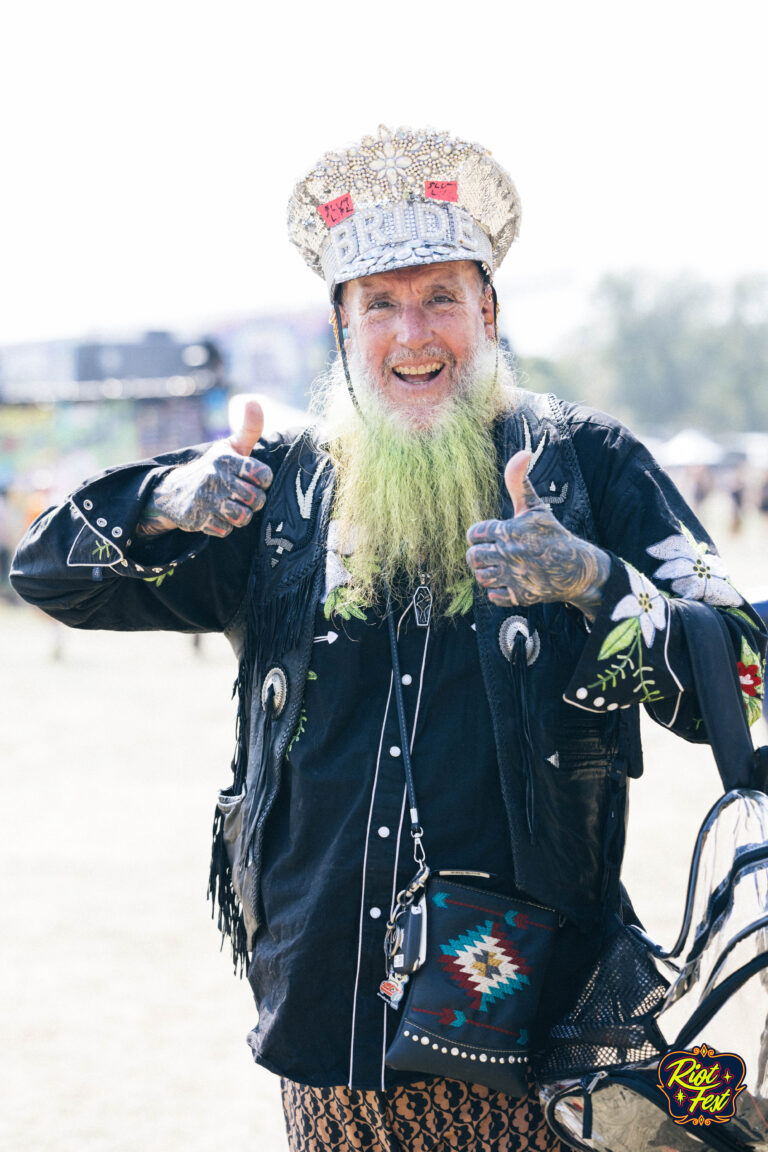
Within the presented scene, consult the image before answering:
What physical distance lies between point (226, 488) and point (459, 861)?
2.32ft

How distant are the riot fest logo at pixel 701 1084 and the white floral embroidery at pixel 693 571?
26.3 inches

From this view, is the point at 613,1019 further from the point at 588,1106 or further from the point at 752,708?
the point at 752,708

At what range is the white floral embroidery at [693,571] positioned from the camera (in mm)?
1911

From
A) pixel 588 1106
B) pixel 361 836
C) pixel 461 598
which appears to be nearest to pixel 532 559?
pixel 461 598

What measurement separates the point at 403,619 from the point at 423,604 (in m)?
0.04

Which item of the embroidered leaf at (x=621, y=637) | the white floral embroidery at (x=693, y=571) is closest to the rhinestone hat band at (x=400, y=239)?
the white floral embroidery at (x=693, y=571)

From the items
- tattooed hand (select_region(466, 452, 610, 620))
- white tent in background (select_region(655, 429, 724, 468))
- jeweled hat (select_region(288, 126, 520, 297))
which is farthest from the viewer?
white tent in background (select_region(655, 429, 724, 468))

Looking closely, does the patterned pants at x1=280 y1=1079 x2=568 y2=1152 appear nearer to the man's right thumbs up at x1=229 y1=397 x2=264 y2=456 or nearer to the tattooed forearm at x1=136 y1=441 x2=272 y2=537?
the tattooed forearm at x1=136 y1=441 x2=272 y2=537

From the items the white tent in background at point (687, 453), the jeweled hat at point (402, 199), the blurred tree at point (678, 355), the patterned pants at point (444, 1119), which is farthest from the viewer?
the blurred tree at point (678, 355)

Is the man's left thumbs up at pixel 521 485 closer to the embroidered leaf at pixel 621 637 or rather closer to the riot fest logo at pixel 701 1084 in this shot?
the embroidered leaf at pixel 621 637

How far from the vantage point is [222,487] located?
1.95 m

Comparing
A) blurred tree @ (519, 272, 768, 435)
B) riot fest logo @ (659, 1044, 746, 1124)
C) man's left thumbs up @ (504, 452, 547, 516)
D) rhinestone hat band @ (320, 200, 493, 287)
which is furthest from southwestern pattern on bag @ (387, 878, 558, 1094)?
blurred tree @ (519, 272, 768, 435)

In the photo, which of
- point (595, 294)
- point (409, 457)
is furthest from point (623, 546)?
point (595, 294)

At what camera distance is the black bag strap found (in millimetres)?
1760
